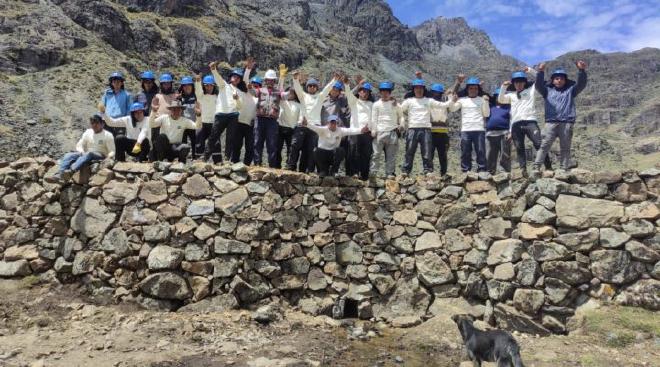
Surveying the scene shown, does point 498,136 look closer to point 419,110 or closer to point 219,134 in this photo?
point 419,110

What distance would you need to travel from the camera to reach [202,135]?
31.3ft

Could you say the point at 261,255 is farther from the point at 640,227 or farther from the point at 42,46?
the point at 42,46

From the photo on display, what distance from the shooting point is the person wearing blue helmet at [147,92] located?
9.36 m

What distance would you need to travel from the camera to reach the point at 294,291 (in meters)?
8.68

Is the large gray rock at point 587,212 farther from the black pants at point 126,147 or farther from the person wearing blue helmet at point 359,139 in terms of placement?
the black pants at point 126,147

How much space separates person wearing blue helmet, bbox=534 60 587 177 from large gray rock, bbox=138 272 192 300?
21.5ft

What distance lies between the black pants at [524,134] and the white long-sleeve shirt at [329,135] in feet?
10.4

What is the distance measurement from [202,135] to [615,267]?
25.6 ft

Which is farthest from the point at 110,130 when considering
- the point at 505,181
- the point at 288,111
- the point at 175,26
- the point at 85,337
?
the point at 175,26

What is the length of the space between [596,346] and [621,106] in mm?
114718

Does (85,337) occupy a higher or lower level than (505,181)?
lower

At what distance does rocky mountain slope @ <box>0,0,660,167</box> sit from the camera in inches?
1481

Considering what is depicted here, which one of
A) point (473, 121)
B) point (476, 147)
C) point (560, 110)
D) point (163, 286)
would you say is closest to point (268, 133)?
point (163, 286)

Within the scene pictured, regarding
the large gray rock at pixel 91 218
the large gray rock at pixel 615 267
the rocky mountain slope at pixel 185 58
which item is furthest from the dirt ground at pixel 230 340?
the rocky mountain slope at pixel 185 58
